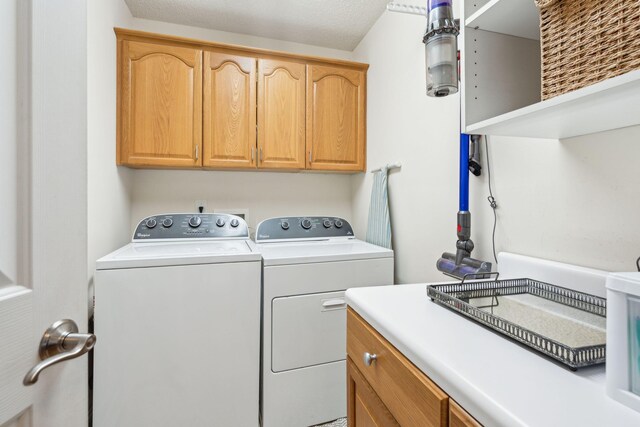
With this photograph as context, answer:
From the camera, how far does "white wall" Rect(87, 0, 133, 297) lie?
150 cm

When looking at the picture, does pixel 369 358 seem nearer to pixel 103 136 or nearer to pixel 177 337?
pixel 177 337

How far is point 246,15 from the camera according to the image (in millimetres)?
2146

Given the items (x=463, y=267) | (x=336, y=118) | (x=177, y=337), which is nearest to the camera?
(x=463, y=267)

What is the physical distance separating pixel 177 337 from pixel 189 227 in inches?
30.6

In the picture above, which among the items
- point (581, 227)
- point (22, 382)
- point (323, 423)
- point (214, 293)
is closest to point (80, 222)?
point (22, 382)

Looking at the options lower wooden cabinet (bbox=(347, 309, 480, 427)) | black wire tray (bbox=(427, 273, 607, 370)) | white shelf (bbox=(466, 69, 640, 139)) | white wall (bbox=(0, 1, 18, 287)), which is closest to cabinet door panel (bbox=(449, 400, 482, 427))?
lower wooden cabinet (bbox=(347, 309, 480, 427))

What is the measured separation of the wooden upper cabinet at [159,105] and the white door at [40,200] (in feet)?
4.65

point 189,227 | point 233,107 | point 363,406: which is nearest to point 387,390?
point 363,406

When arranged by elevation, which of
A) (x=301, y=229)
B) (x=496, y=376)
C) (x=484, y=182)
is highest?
(x=484, y=182)

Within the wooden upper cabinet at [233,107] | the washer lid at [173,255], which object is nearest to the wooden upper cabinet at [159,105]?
the wooden upper cabinet at [233,107]

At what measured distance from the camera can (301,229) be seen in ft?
7.36

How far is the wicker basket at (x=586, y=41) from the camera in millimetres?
541

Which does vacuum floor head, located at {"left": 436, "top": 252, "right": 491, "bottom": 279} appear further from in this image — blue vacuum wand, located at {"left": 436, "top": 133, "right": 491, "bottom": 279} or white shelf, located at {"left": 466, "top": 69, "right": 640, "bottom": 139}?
white shelf, located at {"left": 466, "top": 69, "right": 640, "bottom": 139}

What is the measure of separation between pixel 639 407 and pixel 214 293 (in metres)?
1.48
